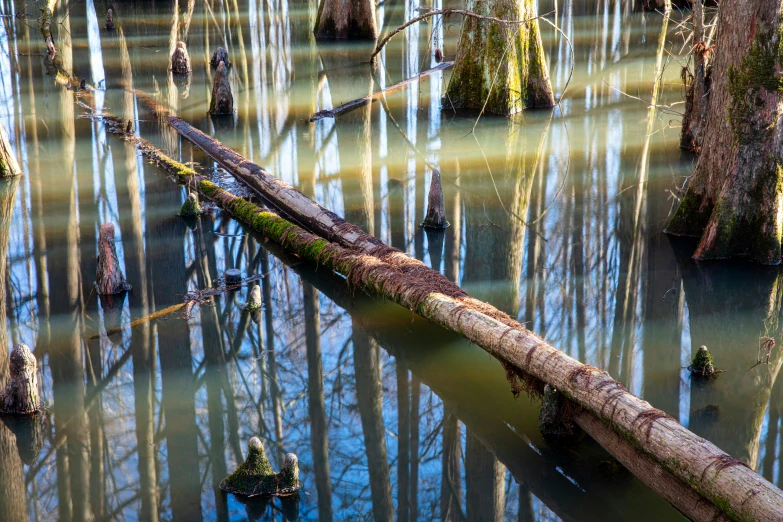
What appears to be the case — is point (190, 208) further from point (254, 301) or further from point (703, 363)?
point (703, 363)

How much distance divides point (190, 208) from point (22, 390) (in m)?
4.53

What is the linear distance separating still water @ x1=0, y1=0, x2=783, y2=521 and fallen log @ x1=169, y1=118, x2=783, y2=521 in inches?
14.2

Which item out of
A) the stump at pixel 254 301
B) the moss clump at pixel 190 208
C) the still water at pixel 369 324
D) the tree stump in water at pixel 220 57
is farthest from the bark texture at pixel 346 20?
the stump at pixel 254 301

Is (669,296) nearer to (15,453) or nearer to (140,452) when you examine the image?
(140,452)

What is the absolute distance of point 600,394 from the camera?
5.07m

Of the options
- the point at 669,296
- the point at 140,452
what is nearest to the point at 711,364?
the point at 669,296

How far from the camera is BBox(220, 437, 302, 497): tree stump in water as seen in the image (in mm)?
5176

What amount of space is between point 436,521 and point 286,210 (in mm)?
5777

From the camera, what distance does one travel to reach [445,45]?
2277cm

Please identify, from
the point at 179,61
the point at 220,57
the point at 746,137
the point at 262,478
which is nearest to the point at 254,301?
the point at 262,478

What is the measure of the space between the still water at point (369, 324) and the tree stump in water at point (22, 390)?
18 cm

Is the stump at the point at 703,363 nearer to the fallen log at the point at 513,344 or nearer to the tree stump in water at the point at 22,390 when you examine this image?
the fallen log at the point at 513,344

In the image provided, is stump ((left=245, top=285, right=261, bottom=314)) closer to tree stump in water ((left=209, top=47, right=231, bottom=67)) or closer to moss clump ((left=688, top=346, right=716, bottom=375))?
moss clump ((left=688, top=346, right=716, bottom=375))

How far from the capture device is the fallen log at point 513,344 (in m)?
4.28
